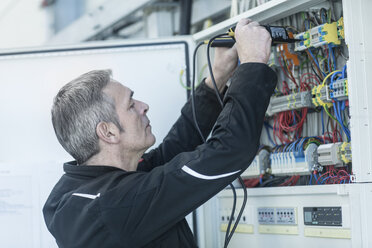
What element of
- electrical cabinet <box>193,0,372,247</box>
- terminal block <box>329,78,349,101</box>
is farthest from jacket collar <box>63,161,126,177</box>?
terminal block <box>329,78,349,101</box>

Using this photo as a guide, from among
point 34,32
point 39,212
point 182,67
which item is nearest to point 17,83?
point 39,212

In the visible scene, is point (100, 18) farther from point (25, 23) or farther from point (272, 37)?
point (272, 37)

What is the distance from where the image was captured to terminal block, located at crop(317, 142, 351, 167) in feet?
5.63

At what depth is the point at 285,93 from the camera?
2.04 m

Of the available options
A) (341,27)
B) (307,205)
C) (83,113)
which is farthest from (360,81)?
(83,113)

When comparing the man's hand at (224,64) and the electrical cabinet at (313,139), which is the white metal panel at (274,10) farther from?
the man's hand at (224,64)

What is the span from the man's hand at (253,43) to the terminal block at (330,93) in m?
0.26

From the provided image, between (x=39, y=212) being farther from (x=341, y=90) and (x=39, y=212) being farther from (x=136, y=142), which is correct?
(x=341, y=90)

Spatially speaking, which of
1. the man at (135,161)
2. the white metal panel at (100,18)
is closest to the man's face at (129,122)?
the man at (135,161)

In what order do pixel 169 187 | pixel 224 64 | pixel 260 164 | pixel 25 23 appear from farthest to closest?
pixel 25 23, pixel 260 164, pixel 224 64, pixel 169 187

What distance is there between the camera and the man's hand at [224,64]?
1.84m

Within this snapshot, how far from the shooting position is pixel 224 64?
1.86 meters

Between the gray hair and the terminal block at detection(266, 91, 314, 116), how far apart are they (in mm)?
587

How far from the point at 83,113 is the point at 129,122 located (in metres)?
0.14
